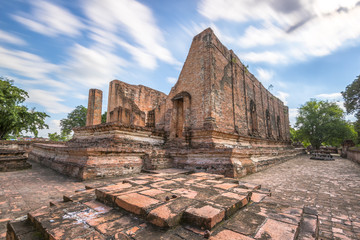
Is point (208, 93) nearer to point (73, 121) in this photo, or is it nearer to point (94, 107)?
point (94, 107)

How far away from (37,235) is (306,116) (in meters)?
30.4

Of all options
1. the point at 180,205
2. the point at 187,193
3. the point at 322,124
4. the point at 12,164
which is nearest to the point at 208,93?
the point at 187,193

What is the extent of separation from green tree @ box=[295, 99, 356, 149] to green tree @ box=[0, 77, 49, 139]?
32.6 meters

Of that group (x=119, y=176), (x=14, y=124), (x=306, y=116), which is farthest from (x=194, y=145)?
(x=306, y=116)

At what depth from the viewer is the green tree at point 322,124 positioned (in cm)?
2142

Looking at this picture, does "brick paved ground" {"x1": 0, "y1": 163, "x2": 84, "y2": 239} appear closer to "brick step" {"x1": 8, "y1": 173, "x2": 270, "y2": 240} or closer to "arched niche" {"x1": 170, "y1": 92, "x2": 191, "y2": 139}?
"brick step" {"x1": 8, "y1": 173, "x2": 270, "y2": 240}

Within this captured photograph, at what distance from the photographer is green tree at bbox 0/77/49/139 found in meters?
13.6

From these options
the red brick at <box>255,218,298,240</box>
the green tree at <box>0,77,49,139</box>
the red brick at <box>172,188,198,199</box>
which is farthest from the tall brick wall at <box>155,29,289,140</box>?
the green tree at <box>0,77,49,139</box>

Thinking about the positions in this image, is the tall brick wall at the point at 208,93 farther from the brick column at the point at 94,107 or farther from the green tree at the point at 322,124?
the green tree at the point at 322,124

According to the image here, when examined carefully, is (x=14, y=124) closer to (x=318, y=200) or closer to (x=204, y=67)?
(x=204, y=67)

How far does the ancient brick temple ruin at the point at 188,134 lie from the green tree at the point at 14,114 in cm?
814

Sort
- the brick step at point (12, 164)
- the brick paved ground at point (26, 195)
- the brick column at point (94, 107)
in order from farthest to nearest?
1. the brick column at point (94, 107)
2. the brick step at point (12, 164)
3. the brick paved ground at point (26, 195)

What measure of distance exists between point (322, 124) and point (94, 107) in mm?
27818

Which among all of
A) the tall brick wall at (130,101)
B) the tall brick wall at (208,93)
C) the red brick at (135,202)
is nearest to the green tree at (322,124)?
the tall brick wall at (208,93)
